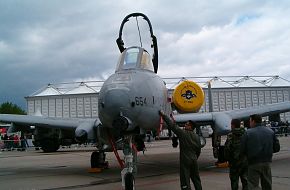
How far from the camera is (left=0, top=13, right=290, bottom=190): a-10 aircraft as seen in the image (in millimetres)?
7031

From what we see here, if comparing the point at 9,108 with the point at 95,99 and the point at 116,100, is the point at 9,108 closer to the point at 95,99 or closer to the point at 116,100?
the point at 95,99

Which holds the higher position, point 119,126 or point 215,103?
point 215,103

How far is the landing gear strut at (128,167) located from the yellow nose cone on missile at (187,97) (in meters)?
4.82

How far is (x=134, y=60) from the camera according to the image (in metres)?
8.71

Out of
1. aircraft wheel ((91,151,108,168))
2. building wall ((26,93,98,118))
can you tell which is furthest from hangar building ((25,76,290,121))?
aircraft wheel ((91,151,108,168))

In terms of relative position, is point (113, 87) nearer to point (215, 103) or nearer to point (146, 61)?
point (146, 61)

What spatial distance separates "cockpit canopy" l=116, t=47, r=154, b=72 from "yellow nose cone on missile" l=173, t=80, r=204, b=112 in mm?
3136

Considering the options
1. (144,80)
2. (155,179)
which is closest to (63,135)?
(155,179)

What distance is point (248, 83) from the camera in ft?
172

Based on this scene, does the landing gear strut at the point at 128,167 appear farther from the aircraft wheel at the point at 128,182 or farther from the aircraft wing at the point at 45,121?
the aircraft wing at the point at 45,121

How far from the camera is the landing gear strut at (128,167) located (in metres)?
6.91

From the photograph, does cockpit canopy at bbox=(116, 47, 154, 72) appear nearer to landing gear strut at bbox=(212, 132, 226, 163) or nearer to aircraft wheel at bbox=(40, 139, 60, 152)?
landing gear strut at bbox=(212, 132, 226, 163)

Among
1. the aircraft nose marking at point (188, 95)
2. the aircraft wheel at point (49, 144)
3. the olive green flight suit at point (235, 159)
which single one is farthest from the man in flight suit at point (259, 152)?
the aircraft wheel at point (49, 144)

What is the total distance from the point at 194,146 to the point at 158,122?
6.60ft
